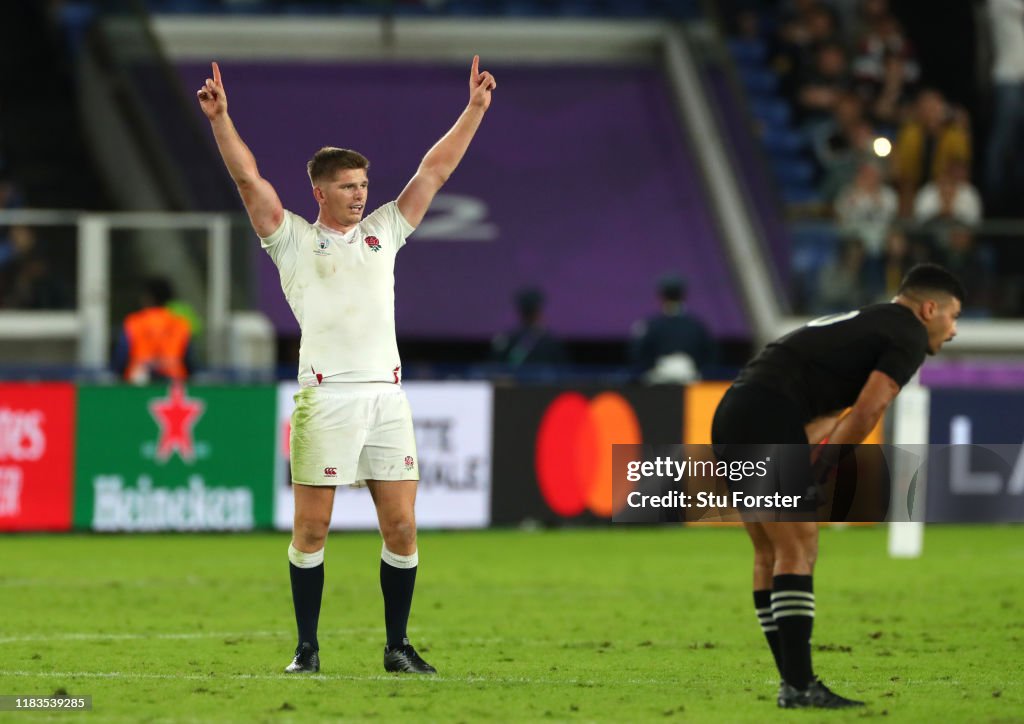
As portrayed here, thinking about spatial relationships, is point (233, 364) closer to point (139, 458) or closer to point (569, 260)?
point (139, 458)

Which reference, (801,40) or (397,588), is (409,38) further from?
(397,588)

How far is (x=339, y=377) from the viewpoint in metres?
8.27

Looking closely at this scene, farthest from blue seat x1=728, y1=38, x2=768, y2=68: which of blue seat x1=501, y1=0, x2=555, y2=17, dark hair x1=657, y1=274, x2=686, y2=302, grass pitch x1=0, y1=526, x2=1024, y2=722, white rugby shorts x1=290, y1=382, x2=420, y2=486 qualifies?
white rugby shorts x1=290, y1=382, x2=420, y2=486

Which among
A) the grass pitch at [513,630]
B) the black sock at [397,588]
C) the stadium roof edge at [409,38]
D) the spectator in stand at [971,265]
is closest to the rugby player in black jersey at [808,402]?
the grass pitch at [513,630]

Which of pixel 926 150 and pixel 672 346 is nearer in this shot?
pixel 672 346

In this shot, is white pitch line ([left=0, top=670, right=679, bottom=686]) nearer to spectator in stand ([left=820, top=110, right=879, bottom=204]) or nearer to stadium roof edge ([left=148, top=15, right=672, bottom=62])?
spectator in stand ([left=820, top=110, right=879, bottom=204])

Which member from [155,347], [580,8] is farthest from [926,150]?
[155,347]

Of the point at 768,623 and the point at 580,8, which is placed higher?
the point at 580,8

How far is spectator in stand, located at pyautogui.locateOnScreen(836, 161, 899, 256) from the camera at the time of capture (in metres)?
19.4

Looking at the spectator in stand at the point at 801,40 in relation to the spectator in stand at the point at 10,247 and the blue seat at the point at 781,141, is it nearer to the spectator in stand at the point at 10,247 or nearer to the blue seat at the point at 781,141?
the blue seat at the point at 781,141

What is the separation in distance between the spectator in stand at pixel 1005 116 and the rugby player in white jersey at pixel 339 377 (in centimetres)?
1432

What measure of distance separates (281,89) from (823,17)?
6668mm

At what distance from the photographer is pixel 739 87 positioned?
23.0m

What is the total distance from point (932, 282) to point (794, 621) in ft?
4.67
